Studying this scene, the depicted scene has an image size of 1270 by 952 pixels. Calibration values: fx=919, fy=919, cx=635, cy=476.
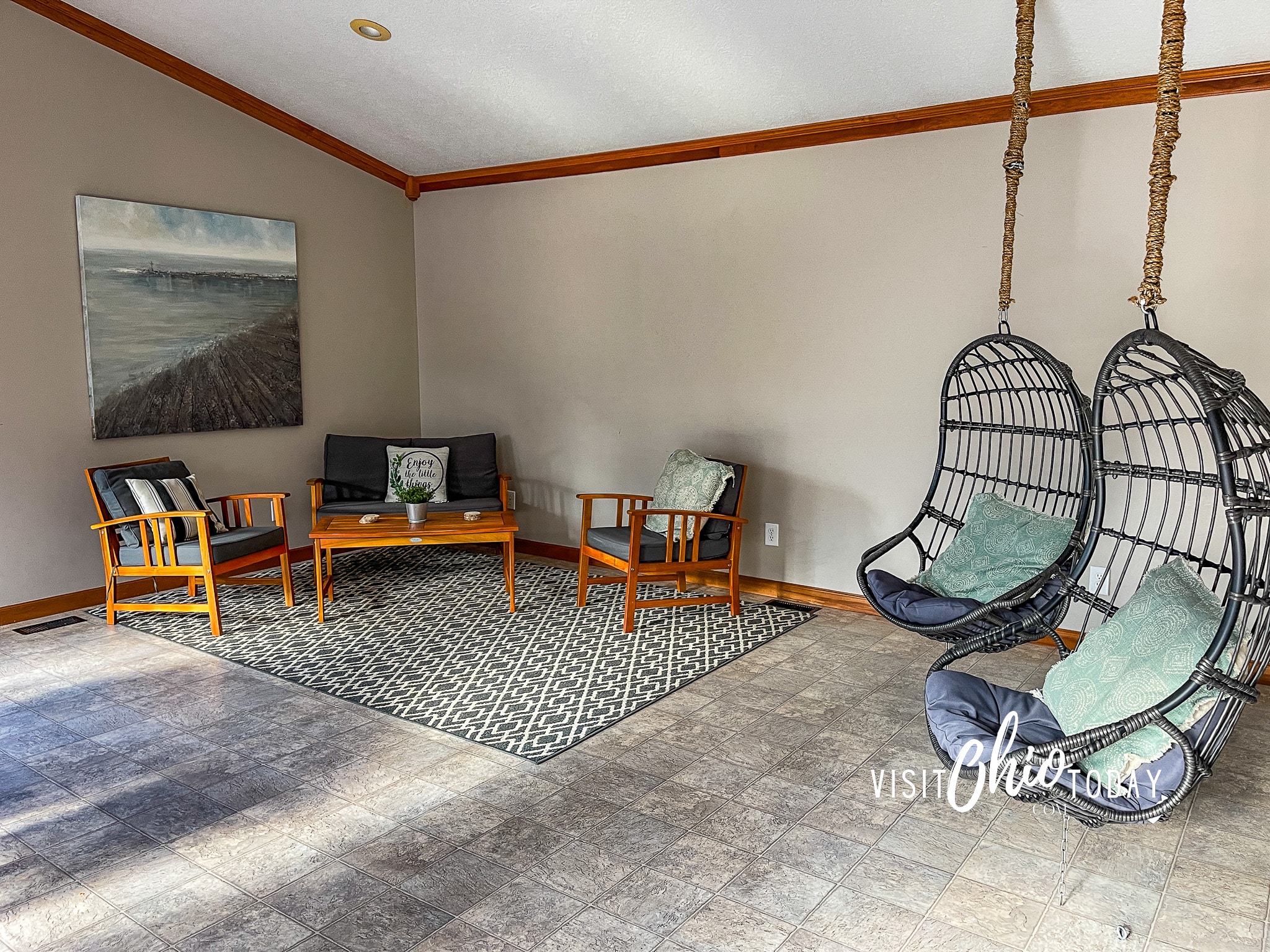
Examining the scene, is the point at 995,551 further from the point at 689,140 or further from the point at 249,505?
the point at 249,505

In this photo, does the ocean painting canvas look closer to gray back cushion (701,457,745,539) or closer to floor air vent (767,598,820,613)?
gray back cushion (701,457,745,539)

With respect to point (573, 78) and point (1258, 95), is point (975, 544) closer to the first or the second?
point (1258, 95)

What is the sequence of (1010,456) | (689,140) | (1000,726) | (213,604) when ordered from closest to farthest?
(1000,726)
(1010,456)
(213,604)
(689,140)

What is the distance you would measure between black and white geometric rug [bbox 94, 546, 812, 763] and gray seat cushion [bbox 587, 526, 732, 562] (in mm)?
347

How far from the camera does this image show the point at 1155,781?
2.14 m

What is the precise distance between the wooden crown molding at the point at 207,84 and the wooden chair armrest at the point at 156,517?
245cm

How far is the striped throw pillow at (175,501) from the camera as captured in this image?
4551 millimetres

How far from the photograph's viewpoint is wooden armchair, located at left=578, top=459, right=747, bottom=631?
14.9ft

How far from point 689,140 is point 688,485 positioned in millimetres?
1943

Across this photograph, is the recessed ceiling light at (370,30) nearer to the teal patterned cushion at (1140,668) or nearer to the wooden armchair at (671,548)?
the wooden armchair at (671,548)

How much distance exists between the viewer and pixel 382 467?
591cm

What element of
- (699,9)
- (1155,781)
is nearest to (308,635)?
(699,9)

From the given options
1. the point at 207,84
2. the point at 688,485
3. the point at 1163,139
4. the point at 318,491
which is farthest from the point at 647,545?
the point at 207,84

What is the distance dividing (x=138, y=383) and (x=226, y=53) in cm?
182
